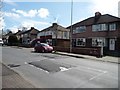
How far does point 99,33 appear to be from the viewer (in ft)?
122

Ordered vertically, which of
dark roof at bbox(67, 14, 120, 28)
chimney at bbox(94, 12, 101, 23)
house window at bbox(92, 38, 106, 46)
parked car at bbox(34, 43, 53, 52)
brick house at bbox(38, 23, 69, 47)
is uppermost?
chimney at bbox(94, 12, 101, 23)

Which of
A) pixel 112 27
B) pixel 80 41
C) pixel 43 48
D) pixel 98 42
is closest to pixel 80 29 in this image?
pixel 80 41

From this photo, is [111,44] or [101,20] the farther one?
[101,20]

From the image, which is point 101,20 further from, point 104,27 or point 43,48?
point 43,48

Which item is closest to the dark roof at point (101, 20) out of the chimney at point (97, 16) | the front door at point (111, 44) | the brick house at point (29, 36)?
the chimney at point (97, 16)

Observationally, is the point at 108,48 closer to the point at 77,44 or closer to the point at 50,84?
the point at 77,44

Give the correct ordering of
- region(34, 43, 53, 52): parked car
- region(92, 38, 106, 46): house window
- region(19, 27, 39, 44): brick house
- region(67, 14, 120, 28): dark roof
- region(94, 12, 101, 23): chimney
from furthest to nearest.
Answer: region(19, 27, 39, 44): brick house, region(94, 12, 101, 23): chimney, region(92, 38, 106, 46): house window, region(67, 14, 120, 28): dark roof, region(34, 43, 53, 52): parked car

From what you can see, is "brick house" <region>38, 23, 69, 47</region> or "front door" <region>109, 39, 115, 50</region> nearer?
"front door" <region>109, 39, 115, 50</region>

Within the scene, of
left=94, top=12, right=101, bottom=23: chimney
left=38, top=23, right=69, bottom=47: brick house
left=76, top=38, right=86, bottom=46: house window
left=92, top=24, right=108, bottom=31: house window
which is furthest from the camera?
left=38, top=23, right=69, bottom=47: brick house

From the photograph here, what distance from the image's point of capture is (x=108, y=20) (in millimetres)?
35719

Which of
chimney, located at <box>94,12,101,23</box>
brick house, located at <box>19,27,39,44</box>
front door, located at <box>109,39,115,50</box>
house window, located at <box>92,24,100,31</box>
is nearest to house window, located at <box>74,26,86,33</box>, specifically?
house window, located at <box>92,24,100,31</box>

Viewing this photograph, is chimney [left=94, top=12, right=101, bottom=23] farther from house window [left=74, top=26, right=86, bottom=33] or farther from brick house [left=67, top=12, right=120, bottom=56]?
house window [left=74, top=26, right=86, bottom=33]

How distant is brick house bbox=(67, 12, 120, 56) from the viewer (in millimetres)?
33812

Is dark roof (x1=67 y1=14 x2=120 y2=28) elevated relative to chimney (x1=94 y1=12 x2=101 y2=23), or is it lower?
lower
